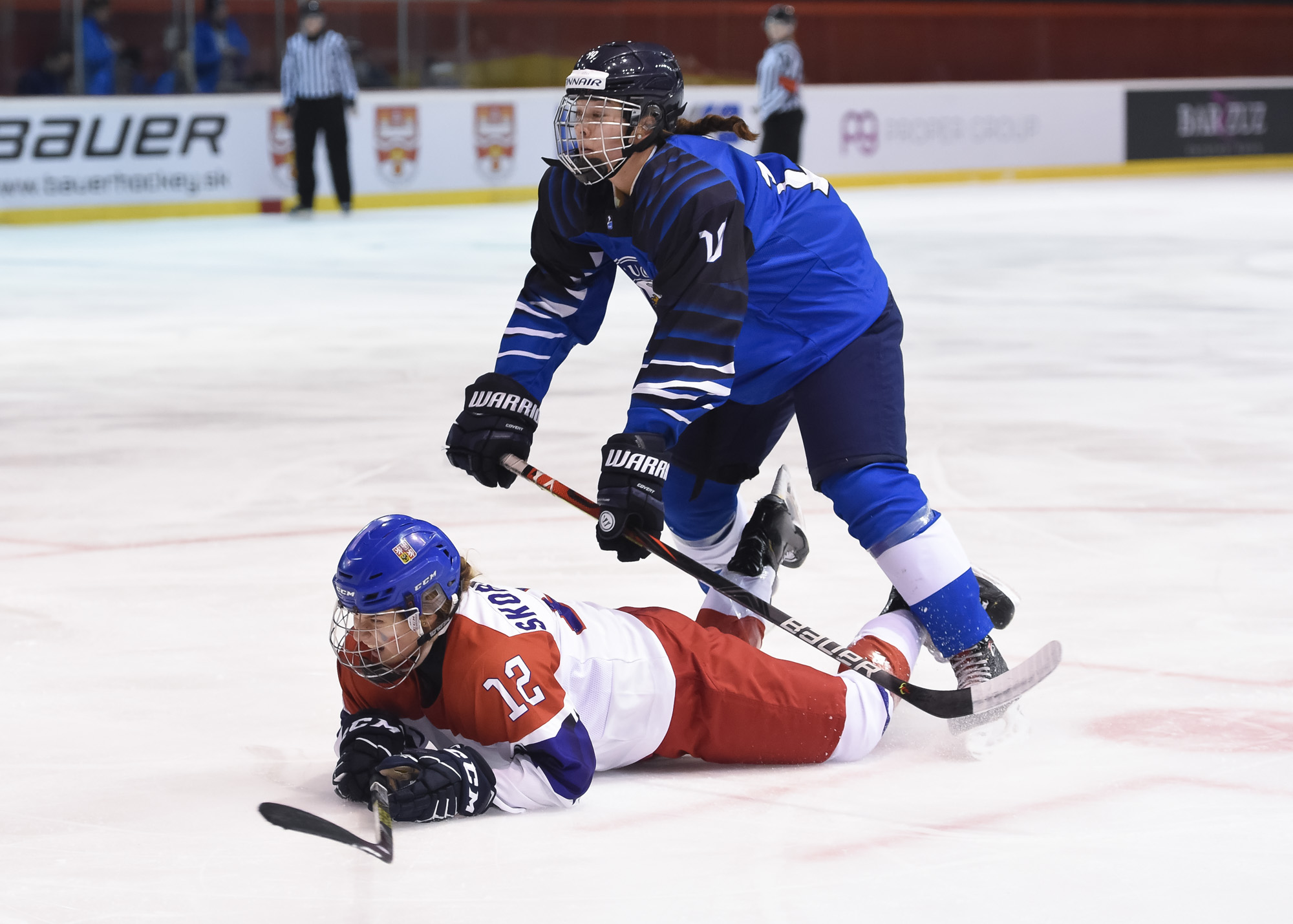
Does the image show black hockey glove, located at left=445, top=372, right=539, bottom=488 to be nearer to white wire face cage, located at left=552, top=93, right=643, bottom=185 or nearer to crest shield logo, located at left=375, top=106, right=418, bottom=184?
white wire face cage, located at left=552, top=93, right=643, bottom=185

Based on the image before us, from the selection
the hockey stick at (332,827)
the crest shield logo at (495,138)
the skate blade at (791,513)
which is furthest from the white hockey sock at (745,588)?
the crest shield logo at (495,138)

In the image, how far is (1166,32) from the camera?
2152cm

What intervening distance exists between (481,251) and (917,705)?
894 centimetres

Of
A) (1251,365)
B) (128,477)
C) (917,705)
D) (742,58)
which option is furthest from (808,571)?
(742,58)

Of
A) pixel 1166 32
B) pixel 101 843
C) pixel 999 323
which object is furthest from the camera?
pixel 1166 32

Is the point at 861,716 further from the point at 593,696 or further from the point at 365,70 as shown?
the point at 365,70

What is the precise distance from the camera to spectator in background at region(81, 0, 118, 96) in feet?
44.2

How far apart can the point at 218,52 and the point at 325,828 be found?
12.5m

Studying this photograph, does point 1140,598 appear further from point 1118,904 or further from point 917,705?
point 1118,904

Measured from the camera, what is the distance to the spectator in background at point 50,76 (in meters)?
13.4

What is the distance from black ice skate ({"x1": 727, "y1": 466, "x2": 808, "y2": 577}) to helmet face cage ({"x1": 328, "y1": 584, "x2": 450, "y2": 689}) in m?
0.93

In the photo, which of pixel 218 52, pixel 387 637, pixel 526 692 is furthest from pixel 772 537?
pixel 218 52

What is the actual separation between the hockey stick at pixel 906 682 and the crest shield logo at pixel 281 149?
1188cm

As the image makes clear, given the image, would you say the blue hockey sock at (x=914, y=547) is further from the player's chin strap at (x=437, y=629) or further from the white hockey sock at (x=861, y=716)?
the player's chin strap at (x=437, y=629)
